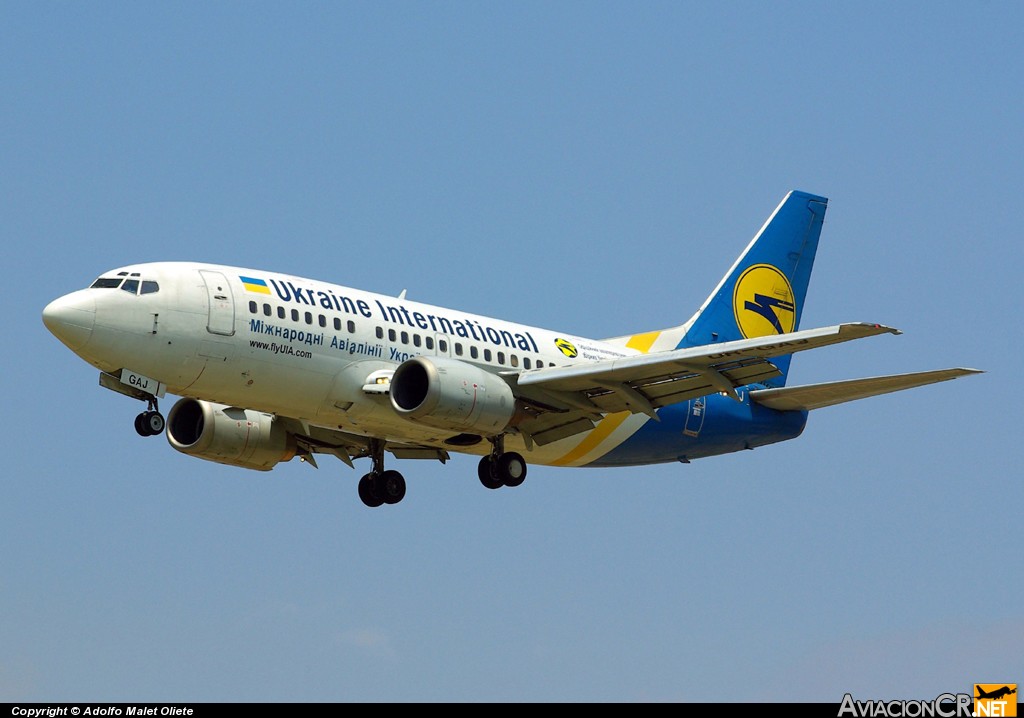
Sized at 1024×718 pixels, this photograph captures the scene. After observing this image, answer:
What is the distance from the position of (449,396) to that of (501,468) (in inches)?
138

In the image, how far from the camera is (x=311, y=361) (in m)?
37.5

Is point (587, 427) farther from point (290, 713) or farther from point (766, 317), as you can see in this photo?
point (290, 713)

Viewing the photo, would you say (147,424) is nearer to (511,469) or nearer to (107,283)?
(107,283)

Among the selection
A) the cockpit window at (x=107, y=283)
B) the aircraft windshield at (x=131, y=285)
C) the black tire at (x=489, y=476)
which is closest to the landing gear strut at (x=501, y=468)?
the black tire at (x=489, y=476)

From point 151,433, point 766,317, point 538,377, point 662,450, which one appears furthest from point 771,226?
point 151,433

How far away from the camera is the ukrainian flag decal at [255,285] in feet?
122

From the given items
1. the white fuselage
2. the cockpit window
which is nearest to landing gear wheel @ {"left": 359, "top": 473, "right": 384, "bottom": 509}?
the white fuselage

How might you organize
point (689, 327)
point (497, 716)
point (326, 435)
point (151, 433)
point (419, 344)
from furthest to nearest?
point (689, 327) → point (326, 435) → point (419, 344) → point (151, 433) → point (497, 716)

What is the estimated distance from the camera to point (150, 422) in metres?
36.3

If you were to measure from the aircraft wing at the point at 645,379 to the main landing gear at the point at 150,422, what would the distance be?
8011 millimetres

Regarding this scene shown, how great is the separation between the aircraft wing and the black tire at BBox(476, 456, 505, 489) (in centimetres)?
125

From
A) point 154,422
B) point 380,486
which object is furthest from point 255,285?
point 380,486

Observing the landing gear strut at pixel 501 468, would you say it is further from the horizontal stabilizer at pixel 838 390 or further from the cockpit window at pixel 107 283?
the cockpit window at pixel 107 283

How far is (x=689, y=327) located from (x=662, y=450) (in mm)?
4064
